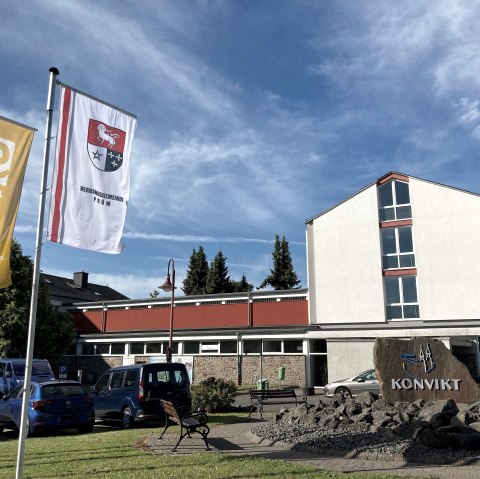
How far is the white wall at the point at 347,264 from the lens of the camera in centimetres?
3203

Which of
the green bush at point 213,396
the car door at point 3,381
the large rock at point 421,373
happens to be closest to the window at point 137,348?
the car door at point 3,381

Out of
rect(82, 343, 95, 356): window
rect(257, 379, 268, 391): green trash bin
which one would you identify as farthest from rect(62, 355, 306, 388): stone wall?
rect(82, 343, 95, 356): window

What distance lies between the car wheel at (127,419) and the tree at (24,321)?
19.4m

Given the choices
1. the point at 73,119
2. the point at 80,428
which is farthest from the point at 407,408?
the point at 73,119

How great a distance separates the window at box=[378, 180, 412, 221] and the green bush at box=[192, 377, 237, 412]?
18599 millimetres

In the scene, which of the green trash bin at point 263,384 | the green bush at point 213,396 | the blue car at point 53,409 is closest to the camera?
the blue car at point 53,409

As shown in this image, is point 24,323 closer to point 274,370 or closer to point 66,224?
point 274,370

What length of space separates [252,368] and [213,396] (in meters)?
15.4

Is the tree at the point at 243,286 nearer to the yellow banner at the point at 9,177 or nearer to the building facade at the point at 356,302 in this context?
the building facade at the point at 356,302

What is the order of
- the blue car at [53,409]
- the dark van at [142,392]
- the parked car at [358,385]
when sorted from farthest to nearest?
the parked car at [358,385], the dark van at [142,392], the blue car at [53,409]

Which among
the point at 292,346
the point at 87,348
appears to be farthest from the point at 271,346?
the point at 87,348

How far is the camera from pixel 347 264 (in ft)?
109

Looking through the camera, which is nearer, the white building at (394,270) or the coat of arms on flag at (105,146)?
the coat of arms on flag at (105,146)

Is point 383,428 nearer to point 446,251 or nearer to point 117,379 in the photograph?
point 117,379
